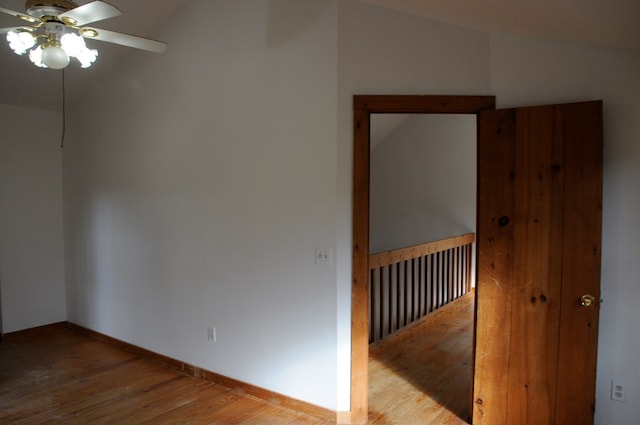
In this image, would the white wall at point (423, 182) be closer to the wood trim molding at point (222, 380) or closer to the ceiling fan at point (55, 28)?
the wood trim molding at point (222, 380)

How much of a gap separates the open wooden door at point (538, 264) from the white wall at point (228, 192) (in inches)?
37.4

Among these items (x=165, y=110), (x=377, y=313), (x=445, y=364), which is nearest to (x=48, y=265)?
(x=165, y=110)

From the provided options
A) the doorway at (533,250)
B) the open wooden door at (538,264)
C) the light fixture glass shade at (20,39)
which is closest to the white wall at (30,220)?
the light fixture glass shade at (20,39)

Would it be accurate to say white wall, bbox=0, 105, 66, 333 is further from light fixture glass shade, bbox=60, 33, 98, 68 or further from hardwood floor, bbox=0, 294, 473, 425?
light fixture glass shade, bbox=60, 33, 98, 68

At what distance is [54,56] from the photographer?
1708mm

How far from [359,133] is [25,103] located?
3751 mm

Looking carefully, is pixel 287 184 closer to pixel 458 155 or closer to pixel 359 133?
pixel 359 133

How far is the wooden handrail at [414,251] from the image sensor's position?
3807 mm

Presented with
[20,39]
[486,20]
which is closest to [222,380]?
[20,39]

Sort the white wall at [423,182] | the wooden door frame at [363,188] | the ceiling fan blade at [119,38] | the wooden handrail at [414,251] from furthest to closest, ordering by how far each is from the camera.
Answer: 1. the white wall at [423,182]
2. the wooden handrail at [414,251]
3. the wooden door frame at [363,188]
4. the ceiling fan blade at [119,38]

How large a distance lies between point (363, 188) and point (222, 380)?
6.31 feet

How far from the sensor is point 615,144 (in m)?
2.17

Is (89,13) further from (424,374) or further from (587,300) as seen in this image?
(424,374)

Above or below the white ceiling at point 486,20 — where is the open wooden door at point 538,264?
below
